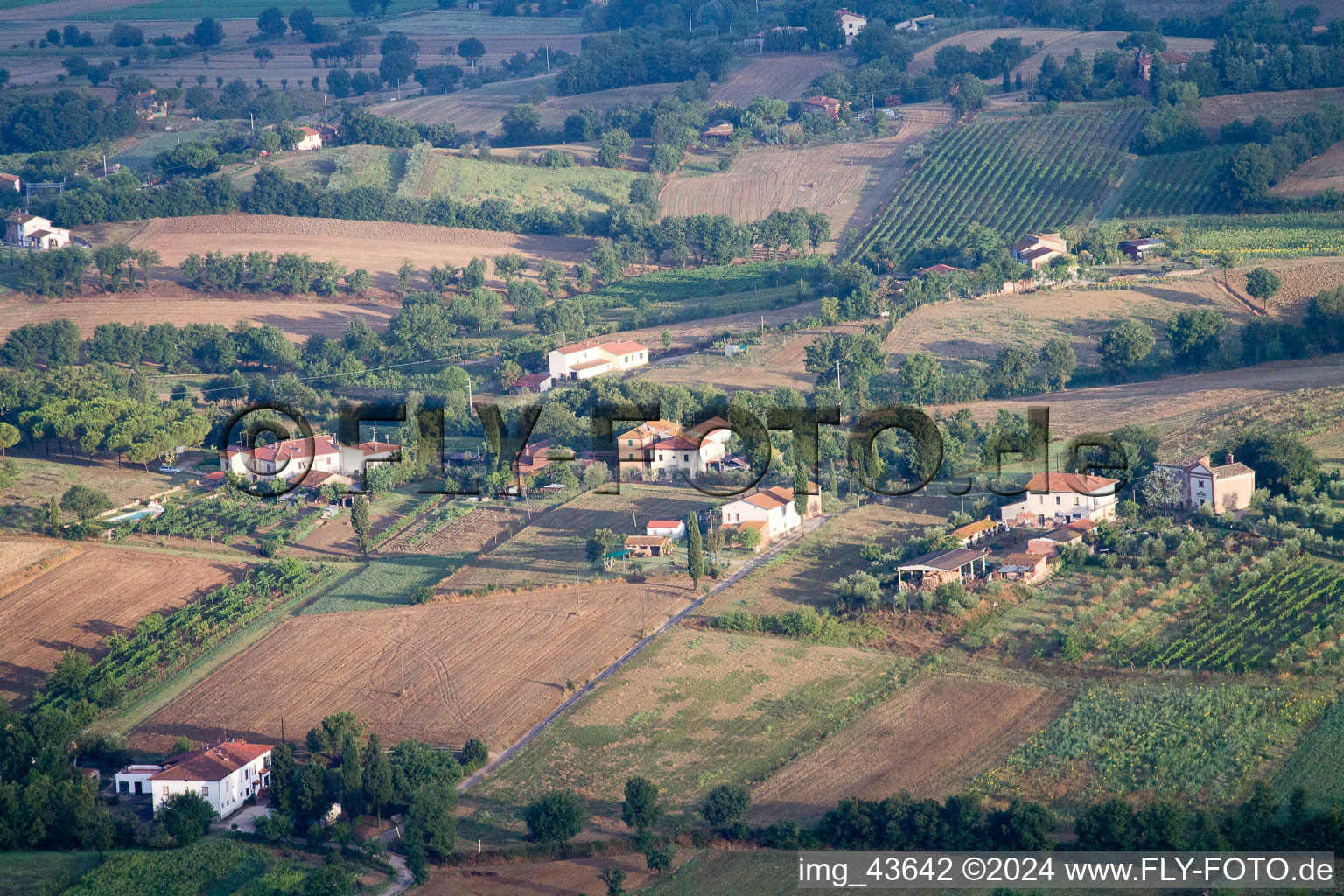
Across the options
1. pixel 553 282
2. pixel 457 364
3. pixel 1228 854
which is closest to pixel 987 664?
pixel 1228 854

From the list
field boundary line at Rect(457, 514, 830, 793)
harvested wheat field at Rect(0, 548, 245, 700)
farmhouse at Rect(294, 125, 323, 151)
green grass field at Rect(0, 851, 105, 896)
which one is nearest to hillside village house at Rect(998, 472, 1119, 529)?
field boundary line at Rect(457, 514, 830, 793)

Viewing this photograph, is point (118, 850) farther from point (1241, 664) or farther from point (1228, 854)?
point (1241, 664)

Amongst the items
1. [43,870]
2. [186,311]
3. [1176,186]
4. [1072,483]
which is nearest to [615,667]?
[43,870]

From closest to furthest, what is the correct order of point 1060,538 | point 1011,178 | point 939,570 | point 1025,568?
1. point 939,570
2. point 1025,568
3. point 1060,538
4. point 1011,178

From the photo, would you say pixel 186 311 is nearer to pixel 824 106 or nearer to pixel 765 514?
pixel 765 514

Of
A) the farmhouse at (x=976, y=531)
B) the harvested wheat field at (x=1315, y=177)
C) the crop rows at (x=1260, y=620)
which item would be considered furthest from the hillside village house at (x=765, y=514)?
the harvested wheat field at (x=1315, y=177)

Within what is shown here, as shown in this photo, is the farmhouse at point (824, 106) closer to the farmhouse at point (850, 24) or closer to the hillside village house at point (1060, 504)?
the farmhouse at point (850, 24)
